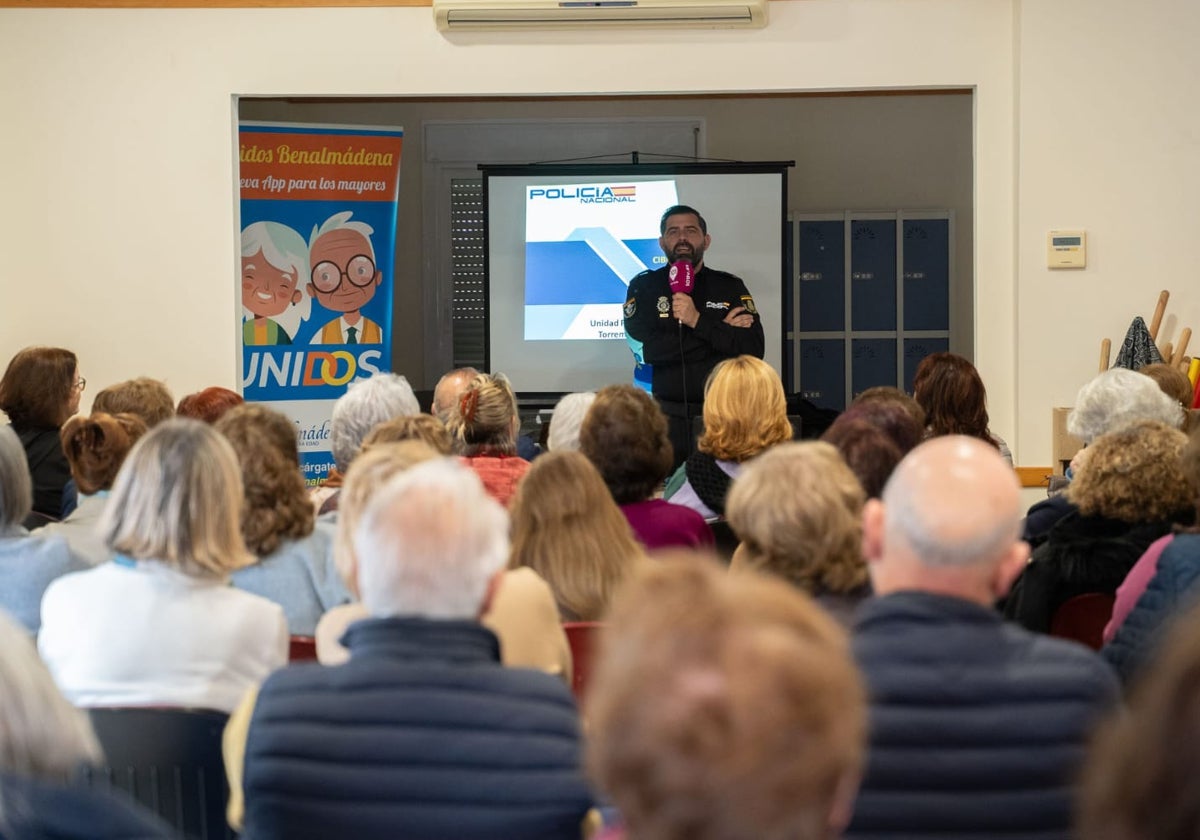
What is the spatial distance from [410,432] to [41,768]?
2.28m

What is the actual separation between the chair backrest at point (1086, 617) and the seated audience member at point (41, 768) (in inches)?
88.4

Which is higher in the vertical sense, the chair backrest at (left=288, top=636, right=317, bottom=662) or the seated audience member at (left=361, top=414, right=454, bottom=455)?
the seated audience member at (left=361, top=414, right=454, bottom=455)

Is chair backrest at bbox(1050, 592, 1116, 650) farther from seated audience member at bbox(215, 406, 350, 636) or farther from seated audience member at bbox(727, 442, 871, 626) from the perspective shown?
seated audience member at bbox(215, 406, 350, 636)

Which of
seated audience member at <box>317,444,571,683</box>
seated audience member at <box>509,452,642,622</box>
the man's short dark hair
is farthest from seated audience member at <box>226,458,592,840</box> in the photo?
the man's short dark hair

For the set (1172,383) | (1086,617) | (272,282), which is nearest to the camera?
(1086,617)

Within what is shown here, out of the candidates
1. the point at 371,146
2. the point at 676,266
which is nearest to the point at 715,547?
the point at 676,266

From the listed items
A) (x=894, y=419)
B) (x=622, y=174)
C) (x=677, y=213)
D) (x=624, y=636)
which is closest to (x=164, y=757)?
(x=624, y=636)

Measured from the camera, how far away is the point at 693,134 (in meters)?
9.96

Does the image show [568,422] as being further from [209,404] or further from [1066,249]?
[1066,249]

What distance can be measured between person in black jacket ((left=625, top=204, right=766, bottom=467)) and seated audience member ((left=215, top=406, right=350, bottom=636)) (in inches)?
164

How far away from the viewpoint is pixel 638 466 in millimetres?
3578

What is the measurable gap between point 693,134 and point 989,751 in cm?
866

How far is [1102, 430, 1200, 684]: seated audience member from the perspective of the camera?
2.49 meters

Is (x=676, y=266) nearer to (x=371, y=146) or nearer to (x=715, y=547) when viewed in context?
(x=371, y=146)
